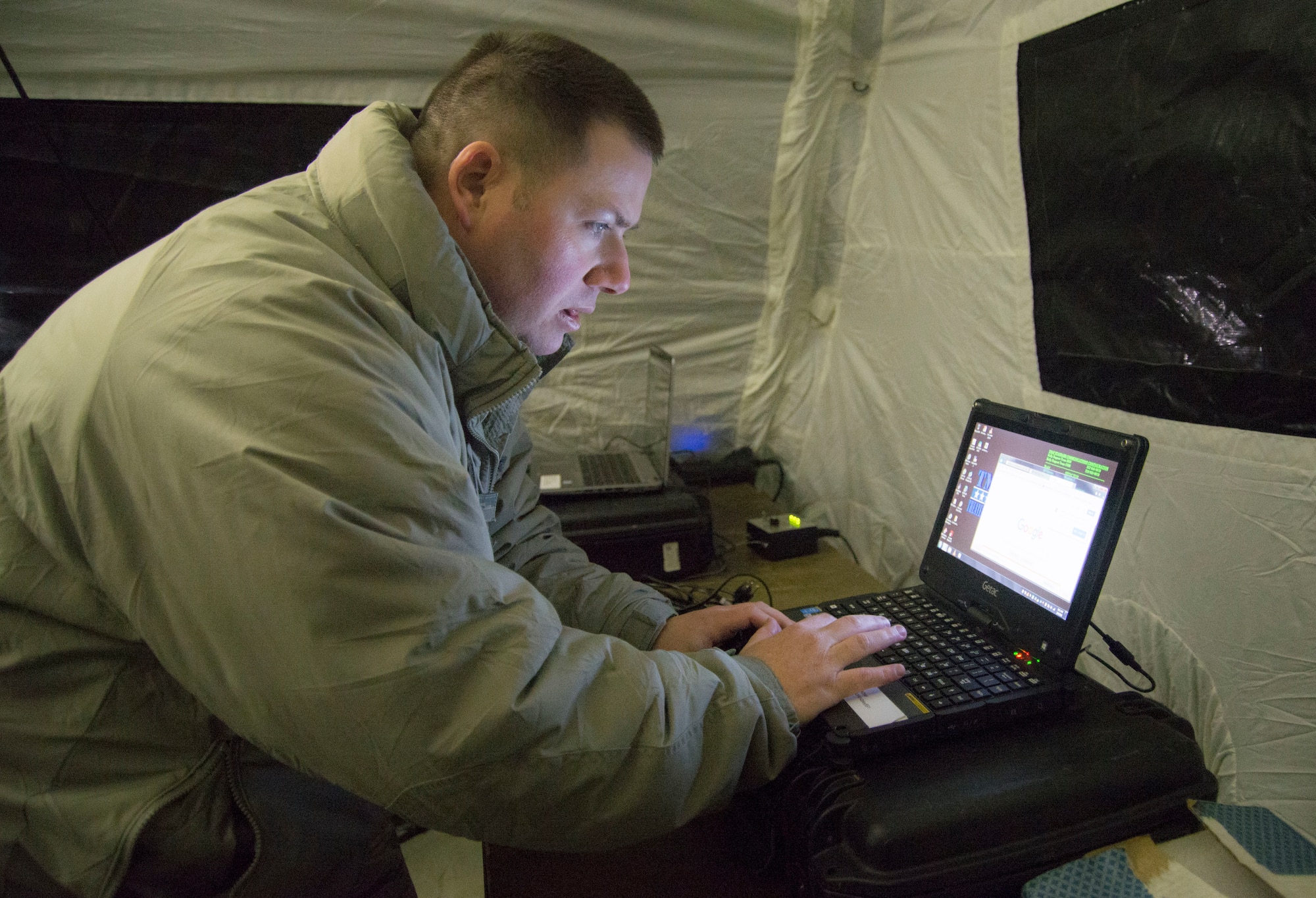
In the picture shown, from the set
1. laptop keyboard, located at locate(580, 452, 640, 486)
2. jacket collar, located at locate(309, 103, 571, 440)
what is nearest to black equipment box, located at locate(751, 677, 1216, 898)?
jacket collar, located at locate(309, 103, 571, 440)

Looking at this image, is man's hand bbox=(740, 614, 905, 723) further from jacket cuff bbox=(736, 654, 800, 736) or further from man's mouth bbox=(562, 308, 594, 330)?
man's mouth bbox=(562, 308, 594, 330)

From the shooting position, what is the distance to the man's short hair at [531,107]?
0.71 metres

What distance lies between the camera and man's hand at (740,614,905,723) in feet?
2.10

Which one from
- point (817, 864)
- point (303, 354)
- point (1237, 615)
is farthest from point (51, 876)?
point (1237, 615)

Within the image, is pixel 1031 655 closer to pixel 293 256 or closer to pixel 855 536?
pixel 855 536

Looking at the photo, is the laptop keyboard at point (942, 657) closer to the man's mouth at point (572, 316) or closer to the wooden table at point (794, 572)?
the wooden table at point (794, 572)

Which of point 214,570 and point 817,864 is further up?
point 214,570

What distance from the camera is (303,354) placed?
47cm

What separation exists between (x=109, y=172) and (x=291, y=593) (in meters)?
1.19

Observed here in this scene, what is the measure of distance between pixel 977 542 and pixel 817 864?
0.45 metres

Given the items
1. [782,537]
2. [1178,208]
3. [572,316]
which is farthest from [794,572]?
[1178,208]

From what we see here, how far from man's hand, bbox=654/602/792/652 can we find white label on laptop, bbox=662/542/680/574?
1.08 feet

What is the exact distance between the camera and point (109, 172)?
117 cm

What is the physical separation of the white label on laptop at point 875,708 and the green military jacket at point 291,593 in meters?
0.08
